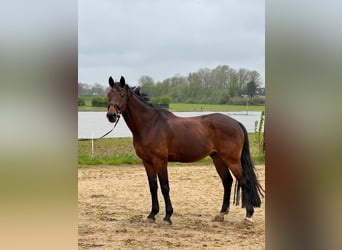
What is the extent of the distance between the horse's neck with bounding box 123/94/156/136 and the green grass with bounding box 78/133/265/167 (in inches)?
187

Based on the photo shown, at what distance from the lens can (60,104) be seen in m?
0.58

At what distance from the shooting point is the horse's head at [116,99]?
14.0 feet

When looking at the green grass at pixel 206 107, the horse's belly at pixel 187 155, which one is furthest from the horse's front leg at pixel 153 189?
the green grass at pixel 206 107

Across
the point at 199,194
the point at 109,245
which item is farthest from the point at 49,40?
the point at 199,194

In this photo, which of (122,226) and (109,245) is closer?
(109,245)

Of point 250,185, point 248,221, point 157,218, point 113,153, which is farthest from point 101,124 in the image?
point 248,221

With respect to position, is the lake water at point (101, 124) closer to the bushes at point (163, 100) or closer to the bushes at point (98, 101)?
the bushes at point (98, 101)

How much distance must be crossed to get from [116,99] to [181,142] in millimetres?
892

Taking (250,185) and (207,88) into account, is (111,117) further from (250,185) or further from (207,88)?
(207,88)

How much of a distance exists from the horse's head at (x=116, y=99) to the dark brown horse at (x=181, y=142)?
0.03m

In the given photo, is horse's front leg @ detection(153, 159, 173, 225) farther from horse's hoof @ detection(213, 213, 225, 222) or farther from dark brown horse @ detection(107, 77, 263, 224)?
horse's hoof @ detection(213, 213, 225, 222)

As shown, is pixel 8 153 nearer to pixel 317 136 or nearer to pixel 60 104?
pixel 60 104

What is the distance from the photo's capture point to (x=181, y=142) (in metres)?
A: 4.67

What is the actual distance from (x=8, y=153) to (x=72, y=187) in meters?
0.10
